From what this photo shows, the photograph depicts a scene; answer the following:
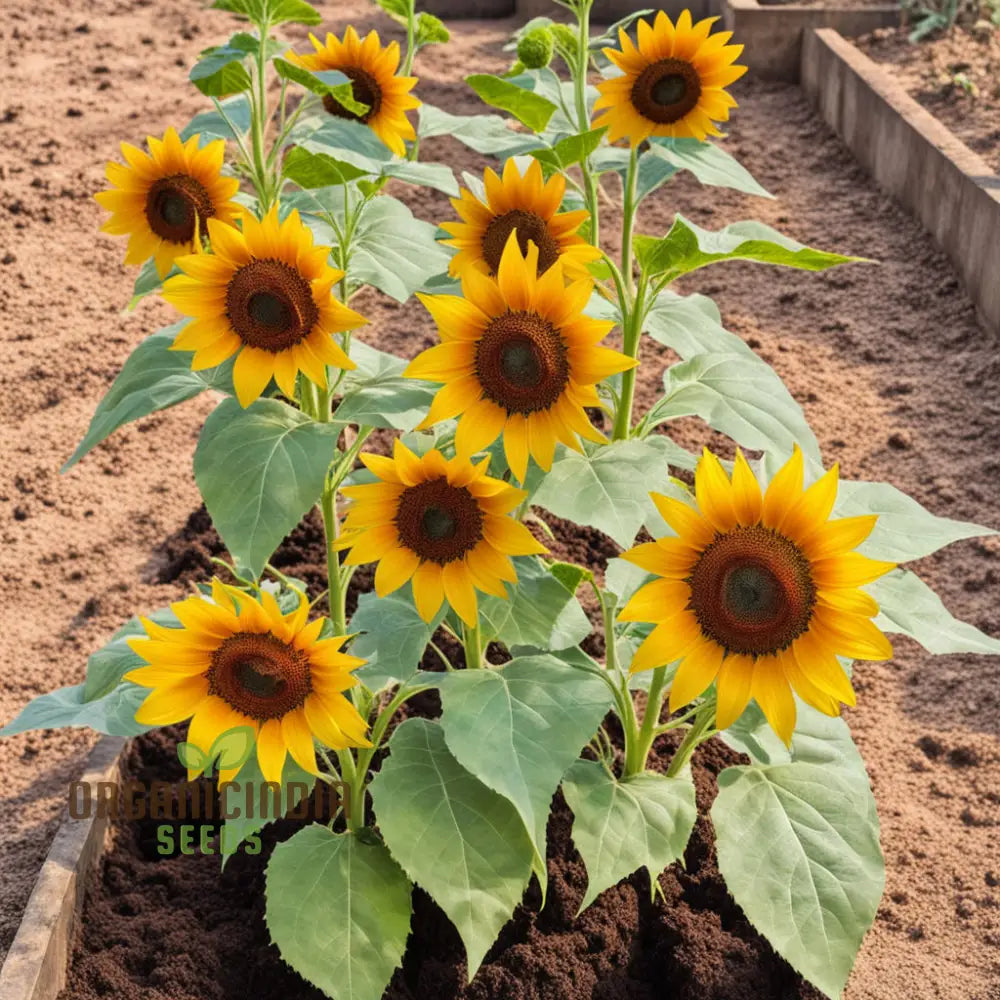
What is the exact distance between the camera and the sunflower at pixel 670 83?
2.59 metres

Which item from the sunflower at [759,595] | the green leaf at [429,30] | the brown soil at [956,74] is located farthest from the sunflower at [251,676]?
the brown soil at [956,74]

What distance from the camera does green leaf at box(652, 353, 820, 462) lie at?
2.39 metres

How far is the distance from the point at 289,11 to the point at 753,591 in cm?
143

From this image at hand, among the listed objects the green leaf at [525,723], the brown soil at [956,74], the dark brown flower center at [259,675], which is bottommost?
A: the brown soil at [956,74]

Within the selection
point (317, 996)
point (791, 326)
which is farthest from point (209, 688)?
point (791, 326)

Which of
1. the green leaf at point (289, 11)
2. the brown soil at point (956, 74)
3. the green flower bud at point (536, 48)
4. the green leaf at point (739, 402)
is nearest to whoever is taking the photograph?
the green leaf at point (739, 402)

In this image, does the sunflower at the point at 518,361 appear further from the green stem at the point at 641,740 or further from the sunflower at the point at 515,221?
the green stem at the point at 641,740

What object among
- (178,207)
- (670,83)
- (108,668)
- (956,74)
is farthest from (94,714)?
(956,74)

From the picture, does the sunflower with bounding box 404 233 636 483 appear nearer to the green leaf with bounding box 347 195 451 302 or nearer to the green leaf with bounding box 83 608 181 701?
the green leaf with bounding box 347 195 451 302

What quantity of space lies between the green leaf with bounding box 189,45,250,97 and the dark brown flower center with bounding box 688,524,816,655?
4.08ft

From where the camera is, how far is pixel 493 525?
7.25 feet

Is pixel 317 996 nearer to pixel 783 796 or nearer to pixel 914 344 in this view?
pixel 783 796

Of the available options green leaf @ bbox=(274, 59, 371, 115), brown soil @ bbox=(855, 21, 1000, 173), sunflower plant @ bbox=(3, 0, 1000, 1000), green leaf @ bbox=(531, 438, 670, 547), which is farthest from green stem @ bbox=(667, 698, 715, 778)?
brown soil @ bbox=(855, 21, 1000, 173)

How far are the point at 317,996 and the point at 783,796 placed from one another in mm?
1005
